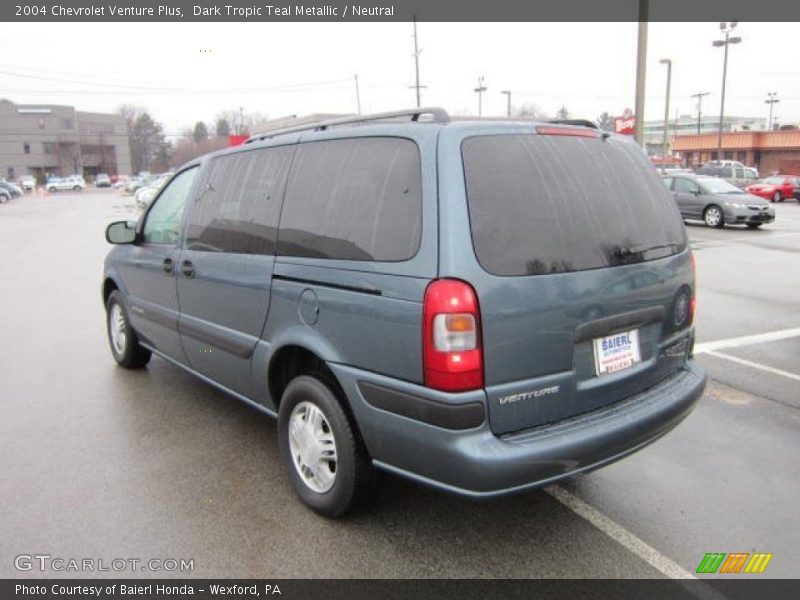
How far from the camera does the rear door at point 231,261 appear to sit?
3.53 metres

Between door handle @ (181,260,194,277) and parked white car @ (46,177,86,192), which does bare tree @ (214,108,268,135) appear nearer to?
parked white car @ (46,177,86,192)

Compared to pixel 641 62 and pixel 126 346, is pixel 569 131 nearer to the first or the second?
pixel 126 346

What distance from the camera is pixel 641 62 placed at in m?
13.6

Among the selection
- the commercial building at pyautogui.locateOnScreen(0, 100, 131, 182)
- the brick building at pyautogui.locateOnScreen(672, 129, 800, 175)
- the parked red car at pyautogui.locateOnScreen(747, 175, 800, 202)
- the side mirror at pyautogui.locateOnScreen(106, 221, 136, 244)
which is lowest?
the parked red car at pyautogui.locateOnScreen(747, 175, 800, 202)

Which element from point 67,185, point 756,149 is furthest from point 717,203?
point 67,185

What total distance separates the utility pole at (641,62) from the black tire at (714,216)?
479cm

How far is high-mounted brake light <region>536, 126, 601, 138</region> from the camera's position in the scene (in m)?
2.93

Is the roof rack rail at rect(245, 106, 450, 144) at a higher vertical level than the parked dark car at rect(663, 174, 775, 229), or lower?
higher

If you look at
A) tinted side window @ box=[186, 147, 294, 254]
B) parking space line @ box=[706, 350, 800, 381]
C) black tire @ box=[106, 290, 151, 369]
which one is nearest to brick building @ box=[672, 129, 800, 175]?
parking space line @ box=[706, 350, 800, 381]

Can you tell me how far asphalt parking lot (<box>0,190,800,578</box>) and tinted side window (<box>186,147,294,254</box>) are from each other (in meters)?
→ 1.32

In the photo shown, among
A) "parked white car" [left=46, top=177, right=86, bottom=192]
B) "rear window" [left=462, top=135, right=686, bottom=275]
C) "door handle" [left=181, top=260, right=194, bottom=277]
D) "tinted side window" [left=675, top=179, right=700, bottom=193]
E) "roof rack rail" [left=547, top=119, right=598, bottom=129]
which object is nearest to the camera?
"rear window" [left=462, top=135, right=686, bottom=275]

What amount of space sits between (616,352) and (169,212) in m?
3.40

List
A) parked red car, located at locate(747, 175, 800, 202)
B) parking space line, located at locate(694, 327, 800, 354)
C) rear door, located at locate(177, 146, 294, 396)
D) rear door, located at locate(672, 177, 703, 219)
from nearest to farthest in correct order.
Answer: rear door, located at locate(177, 146, 294, 396), parking space line, located at locate(694, 327, 800, 354), rear door, located at locate(672, 177, 703, 219), parked red car, located at locate(747, 175, 800, 202)

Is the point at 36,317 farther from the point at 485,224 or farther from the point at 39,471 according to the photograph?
the point at 485,224
